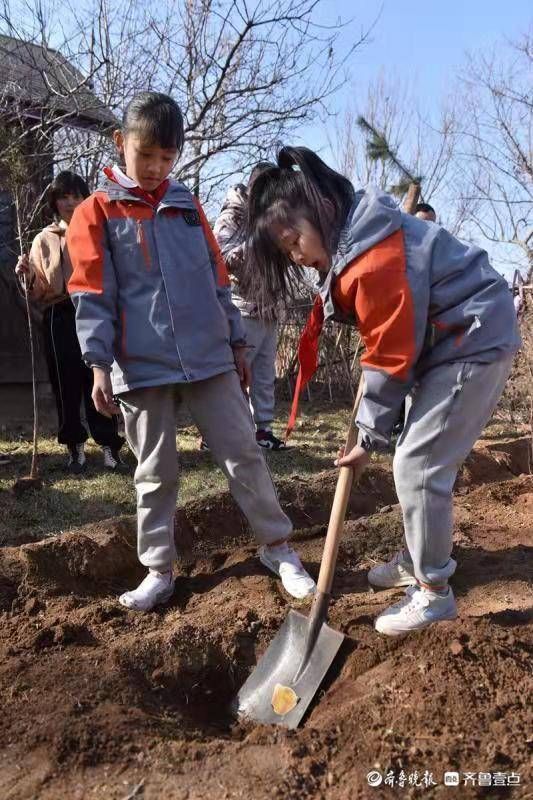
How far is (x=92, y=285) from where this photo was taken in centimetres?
270

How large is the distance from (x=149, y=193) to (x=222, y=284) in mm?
469

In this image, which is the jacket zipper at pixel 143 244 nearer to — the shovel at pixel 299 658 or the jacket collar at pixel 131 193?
the jacket collar at pixel 131 193

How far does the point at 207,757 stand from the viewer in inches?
80.3

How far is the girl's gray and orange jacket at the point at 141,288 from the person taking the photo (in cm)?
270

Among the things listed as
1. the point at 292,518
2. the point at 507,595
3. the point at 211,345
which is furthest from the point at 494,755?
the point at 292,518

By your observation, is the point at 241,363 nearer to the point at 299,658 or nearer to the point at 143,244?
the point at 143,244

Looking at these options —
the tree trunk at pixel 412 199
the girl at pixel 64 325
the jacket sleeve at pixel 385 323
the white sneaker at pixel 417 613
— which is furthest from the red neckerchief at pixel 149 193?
the girl at pixel 64 325

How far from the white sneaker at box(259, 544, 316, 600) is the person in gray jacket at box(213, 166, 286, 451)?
1.84m

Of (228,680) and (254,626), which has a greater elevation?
(254,626)

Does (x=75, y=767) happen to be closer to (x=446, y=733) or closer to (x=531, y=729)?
(x=446, y=733)

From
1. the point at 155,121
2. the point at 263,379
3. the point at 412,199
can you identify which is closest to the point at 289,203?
the point at 155,121

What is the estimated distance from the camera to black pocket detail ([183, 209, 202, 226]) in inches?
113

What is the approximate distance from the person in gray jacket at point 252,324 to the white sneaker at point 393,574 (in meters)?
1.96

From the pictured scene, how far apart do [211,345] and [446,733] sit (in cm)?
159
